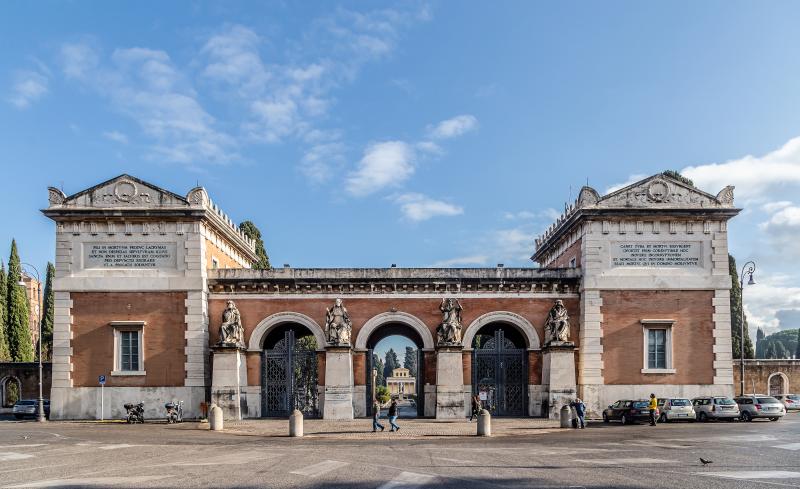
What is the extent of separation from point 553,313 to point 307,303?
11425 millimetres

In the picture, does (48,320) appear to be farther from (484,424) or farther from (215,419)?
(484,424)

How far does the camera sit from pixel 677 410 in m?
31.9

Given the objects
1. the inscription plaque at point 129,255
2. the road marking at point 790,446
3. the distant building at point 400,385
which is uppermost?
the inscription plaque at point 129,255

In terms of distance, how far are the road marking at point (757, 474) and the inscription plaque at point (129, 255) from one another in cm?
2575

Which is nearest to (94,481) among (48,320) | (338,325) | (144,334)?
(338,325)

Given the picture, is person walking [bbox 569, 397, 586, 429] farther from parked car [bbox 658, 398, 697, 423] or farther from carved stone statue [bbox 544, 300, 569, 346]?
parked car [bbox 658, 398, 697, 423]

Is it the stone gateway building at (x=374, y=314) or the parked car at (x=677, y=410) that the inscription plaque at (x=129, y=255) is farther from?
the parked car at (x=677, y=410)

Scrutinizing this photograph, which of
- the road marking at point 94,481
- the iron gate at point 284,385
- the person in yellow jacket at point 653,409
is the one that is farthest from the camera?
the iron gate at point 284,385

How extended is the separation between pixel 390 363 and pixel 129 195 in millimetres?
97548

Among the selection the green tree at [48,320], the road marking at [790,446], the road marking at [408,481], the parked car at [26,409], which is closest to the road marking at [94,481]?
the road marking at [408,481]

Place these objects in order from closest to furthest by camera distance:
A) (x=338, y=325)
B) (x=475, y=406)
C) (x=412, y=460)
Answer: (x=412, y=460), (x=475, y=406), (x=338, y=325)

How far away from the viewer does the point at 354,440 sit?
25.3 metres

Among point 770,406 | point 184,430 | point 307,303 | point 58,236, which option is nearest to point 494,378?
point 307,303

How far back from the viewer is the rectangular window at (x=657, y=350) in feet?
113
